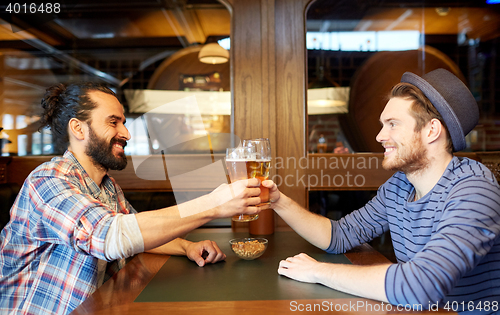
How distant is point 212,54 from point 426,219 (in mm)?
2023

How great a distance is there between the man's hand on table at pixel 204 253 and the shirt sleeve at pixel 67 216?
1.04ft

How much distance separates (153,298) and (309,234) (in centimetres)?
68

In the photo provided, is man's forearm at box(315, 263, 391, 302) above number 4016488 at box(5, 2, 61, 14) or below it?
below

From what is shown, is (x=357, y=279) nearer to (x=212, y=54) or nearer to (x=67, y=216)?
(x=67, y=216)

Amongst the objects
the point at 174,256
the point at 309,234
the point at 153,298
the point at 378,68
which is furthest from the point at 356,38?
the point at 153,298

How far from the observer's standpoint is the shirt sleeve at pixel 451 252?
2.86 ft

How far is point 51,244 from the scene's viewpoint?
126cm

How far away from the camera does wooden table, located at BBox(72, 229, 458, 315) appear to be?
0.87m

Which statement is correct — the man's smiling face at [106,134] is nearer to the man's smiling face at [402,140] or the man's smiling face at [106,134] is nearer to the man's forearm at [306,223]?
the man's forearm at [306,223]

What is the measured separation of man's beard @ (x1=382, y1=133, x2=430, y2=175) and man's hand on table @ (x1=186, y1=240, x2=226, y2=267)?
0.69 metres

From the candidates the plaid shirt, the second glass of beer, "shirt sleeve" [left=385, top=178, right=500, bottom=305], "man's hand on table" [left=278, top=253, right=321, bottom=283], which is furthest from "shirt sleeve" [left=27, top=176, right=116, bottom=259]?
"shirt sleeve" [left=385, top=178, right=500, bottom=305]

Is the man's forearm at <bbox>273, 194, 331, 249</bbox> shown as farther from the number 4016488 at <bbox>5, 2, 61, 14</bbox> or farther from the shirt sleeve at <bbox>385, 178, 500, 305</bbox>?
the number 4016488 at <bbox>5, 2, 61, 14</bbox>

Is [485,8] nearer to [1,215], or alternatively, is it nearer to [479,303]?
[479,303]

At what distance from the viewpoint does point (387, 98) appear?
4.64 ft
